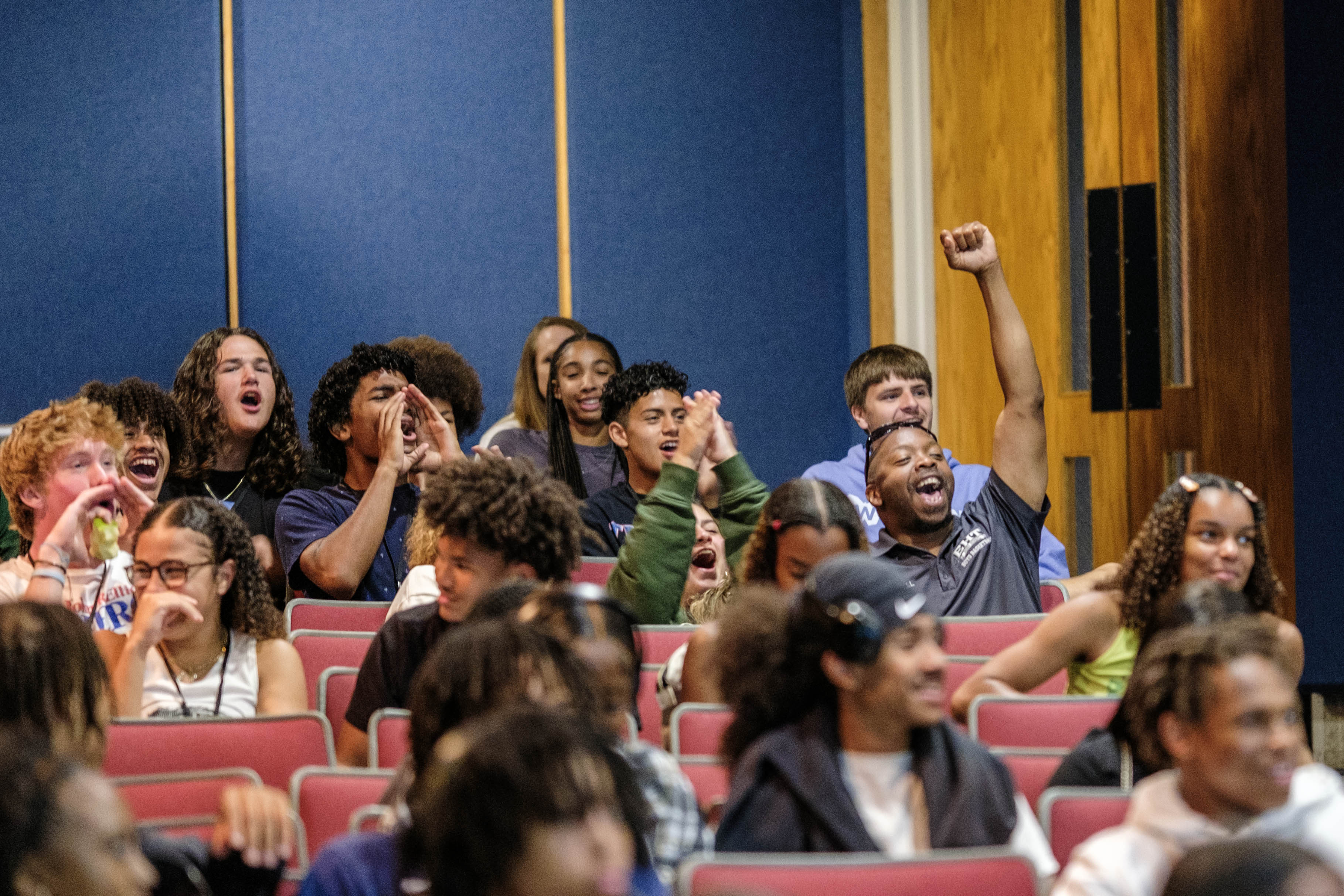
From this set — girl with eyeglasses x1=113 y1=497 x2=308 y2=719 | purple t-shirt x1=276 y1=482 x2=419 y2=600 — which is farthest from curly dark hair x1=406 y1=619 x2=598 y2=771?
purple t-shirt x1=276 y1=482 x2=419 y2=600

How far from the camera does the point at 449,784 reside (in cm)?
129

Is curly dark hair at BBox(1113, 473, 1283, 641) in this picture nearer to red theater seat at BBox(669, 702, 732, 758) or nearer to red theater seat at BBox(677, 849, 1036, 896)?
red theater seat at BBox(669, 702, 732, 758)

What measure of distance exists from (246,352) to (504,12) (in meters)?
2.02

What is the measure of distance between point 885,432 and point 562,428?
1237 mm

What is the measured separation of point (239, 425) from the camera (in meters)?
4.28

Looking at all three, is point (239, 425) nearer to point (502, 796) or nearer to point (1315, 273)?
point (502, 796)

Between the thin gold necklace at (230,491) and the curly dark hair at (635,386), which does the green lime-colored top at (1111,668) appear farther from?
the thin gold necklace at (230,491)

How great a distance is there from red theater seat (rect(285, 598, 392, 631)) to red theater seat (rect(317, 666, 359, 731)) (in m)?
0.63

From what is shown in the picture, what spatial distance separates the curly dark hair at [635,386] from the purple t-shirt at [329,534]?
66cm

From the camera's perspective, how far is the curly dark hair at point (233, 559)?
2.75 meters

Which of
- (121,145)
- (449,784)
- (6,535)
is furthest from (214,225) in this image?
(449,784)

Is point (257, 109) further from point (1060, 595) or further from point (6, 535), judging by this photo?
point (1060, 595)

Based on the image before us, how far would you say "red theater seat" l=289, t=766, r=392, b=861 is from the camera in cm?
197

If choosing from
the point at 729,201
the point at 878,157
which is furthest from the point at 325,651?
the point at 878,157
